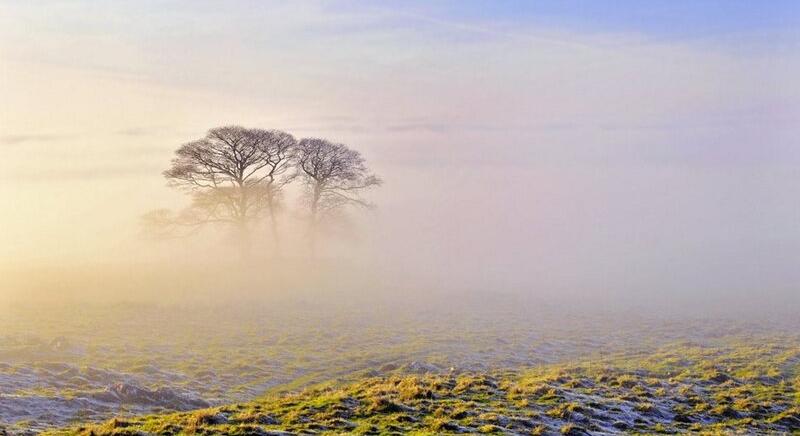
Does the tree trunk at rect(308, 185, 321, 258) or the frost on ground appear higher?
the tree trunk at rect(308, 185, 321, 258)

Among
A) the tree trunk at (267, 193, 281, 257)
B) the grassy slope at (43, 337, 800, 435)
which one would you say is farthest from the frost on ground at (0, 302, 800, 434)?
the tree trunk at (267, 193, 281, 257)

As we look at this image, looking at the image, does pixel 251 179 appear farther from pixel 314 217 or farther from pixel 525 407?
pixel 525 407

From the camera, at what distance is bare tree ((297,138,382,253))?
75363 millimetres

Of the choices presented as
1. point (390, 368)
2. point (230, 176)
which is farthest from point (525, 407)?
point (230, 176)

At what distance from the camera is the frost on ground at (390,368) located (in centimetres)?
2291

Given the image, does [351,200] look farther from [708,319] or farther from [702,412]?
[702,412]

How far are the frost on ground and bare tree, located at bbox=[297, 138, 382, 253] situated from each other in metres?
17.8

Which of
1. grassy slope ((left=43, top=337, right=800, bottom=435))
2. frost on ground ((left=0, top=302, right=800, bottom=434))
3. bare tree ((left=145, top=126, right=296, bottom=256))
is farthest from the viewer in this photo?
bare tree ((left=145, top=126, right=296, bottom=256))

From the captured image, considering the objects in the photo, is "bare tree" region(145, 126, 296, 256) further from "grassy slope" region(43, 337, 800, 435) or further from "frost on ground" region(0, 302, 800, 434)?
"grassy slope" region(43, 337, 800, 435)

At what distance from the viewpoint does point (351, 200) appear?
8000 centimetres

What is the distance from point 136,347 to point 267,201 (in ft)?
123

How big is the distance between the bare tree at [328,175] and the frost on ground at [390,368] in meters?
17.8

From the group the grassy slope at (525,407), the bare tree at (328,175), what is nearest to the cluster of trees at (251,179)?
the bare tree at (328,175)

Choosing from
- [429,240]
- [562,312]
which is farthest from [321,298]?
[429,240]
